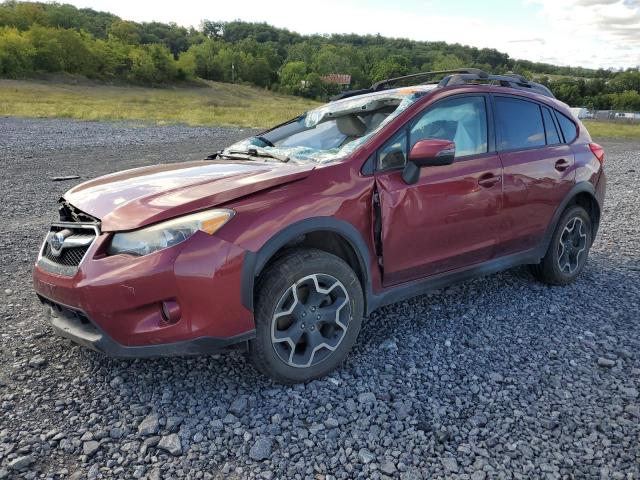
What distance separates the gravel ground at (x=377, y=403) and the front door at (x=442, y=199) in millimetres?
571

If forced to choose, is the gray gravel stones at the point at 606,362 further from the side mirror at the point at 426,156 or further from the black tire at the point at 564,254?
the side mirror at the point at 426,156

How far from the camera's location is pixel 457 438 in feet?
8.76

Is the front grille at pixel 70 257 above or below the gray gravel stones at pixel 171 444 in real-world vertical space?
above

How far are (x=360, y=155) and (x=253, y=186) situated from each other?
759 millimetres

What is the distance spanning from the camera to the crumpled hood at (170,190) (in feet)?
9.15

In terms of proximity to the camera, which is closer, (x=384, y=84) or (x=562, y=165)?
(x=562, y=165)

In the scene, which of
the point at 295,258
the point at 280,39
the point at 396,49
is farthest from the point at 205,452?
the point at 280,39

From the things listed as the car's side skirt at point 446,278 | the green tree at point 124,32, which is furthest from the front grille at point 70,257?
the green tree at point 124,32

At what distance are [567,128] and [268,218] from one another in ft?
10.9

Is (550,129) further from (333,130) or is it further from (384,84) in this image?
(333,130)

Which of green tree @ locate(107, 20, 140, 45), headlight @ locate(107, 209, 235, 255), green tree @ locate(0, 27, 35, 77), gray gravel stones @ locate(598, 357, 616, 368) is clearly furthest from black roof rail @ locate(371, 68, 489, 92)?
green tree @ locate(107, 20, 140, 45)

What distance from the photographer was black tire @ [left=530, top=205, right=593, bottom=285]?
466 centimetres

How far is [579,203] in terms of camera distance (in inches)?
194

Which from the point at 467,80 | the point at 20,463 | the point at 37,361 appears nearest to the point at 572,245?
the point at 467,80
